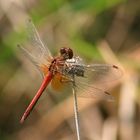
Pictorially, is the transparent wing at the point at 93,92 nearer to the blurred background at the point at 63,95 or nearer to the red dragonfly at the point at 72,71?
the red dragonfly at the point at 72,71

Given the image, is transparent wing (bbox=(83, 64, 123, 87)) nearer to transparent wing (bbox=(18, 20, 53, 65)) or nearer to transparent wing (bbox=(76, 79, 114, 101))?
transparent wing (bbox=(76, 79, 114, 101))

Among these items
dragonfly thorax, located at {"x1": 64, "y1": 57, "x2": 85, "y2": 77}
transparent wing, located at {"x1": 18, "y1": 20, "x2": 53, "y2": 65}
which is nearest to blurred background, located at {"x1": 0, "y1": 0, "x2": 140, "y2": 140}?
transparent wing, located at {"x1": 18, "y1": 20, "x2": 53, "y2": 65}

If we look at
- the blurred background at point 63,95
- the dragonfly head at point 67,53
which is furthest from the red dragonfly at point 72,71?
the blurred background at point 63,95

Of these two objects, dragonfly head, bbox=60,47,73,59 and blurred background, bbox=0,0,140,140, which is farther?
blurred background, bbox=0,0,140,140

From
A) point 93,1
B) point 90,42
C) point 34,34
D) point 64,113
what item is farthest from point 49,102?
point 34,34

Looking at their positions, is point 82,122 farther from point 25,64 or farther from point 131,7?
point 131,7
